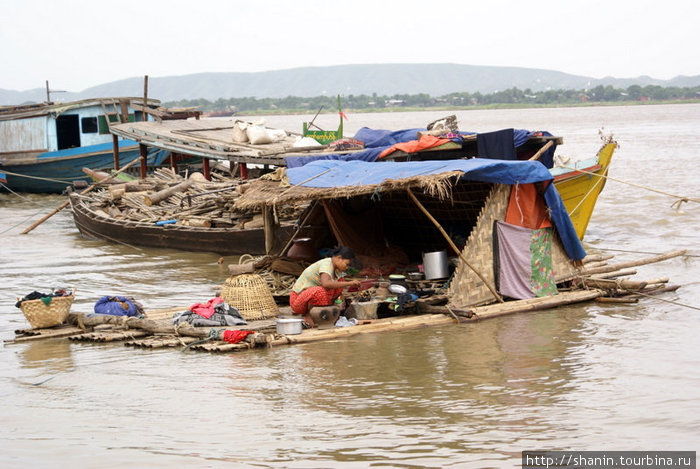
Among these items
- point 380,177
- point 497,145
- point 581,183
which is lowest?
point 581,183

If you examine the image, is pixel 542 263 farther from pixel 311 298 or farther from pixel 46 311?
pixel 46 311

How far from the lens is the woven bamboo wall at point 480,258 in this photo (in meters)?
9.62

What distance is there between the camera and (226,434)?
627cm

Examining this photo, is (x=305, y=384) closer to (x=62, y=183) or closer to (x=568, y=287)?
(x=568, y=287)

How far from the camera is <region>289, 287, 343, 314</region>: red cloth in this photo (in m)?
9.37

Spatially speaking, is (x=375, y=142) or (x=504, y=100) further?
(x=504, y=100)

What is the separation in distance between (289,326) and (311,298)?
587mm

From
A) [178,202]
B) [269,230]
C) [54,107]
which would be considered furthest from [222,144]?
[54,107]

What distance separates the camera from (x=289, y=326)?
350 inches

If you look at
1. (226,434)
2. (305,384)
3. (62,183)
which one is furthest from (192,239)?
(62,183)

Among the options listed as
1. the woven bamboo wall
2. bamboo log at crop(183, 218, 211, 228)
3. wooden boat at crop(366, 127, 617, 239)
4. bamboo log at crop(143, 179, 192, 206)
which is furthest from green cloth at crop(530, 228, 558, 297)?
bamboo log at crop(143, 179, 192, 206)

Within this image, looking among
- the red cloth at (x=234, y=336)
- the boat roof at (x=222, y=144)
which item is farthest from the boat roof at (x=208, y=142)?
the red cloth at (x=234, y=336)

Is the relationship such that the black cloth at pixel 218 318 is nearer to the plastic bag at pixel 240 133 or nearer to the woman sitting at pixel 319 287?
the woman sitting at pixel 319 287

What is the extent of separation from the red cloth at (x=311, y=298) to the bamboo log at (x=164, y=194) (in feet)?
30.6
